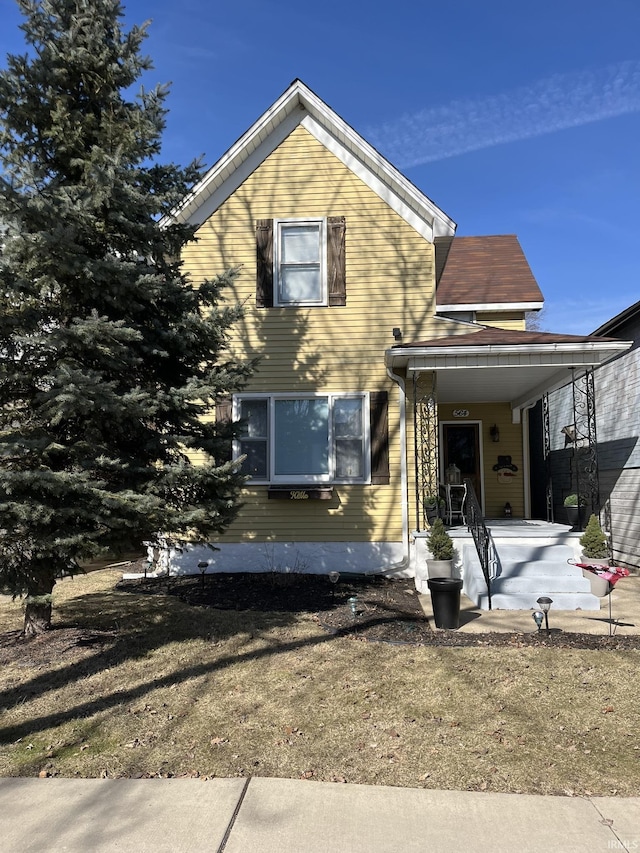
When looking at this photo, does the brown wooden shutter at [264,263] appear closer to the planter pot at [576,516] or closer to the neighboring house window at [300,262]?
the neighboring house window at [300,262]

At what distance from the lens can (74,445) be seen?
18.5 ft

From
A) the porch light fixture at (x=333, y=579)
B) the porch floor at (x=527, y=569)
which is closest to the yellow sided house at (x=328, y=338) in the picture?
the porch floor at (x=527, y=569)

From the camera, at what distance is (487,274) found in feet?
47.8

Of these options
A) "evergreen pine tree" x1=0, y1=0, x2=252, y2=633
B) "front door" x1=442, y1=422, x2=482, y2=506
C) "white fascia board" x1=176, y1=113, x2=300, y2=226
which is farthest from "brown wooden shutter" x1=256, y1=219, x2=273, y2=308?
"front door" x1=442, y1=422, x2=482, y2=506

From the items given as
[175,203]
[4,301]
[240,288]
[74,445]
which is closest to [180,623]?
[74,445]

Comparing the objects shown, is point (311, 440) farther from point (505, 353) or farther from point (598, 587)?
point (598, 587)

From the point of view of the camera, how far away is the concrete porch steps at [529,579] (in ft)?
24.6

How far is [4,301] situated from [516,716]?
18.5 ft

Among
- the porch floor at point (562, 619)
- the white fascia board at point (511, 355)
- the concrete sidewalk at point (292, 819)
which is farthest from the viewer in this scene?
the white fascia board at point (511, 355)

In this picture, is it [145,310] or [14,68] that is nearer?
[14,68]

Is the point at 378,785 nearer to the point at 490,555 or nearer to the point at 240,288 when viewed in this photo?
the point at 490,555

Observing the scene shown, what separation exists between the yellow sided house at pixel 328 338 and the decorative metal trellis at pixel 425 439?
0.10ft

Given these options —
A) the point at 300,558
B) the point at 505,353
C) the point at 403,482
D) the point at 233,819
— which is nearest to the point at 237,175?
the point at 505,353

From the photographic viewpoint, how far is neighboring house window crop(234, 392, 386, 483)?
10.1 m
